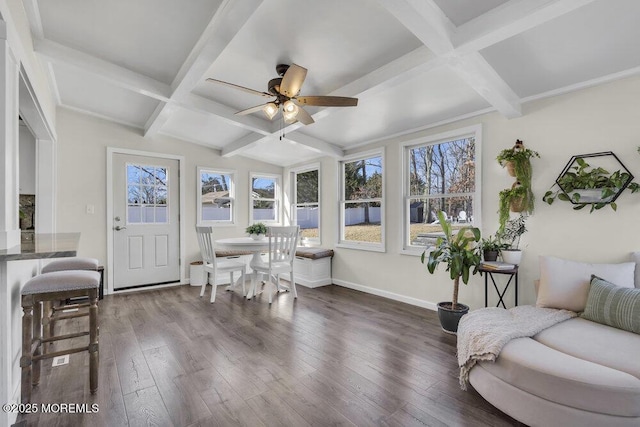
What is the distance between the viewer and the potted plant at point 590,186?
2.40 metres

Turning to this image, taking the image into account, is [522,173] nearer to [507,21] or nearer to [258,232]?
[507,21]

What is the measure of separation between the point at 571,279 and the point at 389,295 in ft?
7.19

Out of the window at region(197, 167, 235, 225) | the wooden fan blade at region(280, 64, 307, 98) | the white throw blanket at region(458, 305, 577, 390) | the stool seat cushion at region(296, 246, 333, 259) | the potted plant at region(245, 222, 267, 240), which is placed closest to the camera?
the white throw blanket at region(458, 305, 577, 390)

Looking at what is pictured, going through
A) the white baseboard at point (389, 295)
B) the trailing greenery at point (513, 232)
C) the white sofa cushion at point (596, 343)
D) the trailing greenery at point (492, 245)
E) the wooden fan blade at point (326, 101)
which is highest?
the wooden fan blade at point (326, 101)

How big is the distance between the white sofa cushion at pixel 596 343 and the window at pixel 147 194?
5085mm

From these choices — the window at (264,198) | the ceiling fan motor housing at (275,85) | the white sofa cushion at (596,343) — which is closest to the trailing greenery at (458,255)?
the white sofa cushion at (596,343)

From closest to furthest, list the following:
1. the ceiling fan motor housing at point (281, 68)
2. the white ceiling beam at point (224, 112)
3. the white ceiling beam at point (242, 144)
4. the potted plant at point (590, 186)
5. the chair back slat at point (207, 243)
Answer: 1. the potted plant at point (590, 186)
2. the ceiling fan motor housing at point (281, 68)
3. the white ceiling beam at point (224, 112)
4. the chair back slat at point (207, 243)
5. the white ceiling beam at point (242, 144)

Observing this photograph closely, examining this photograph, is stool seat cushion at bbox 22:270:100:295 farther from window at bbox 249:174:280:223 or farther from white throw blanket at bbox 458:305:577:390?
window at bbox 249:174:280:223

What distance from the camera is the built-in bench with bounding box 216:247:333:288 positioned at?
4883mm

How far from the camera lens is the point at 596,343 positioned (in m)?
1.78

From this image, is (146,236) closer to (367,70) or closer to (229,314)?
(229,314)

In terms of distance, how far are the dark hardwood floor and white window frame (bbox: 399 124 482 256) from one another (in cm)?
91

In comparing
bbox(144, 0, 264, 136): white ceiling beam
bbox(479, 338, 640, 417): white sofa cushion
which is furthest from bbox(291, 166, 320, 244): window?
bbox(479, 338, 640, 417): white sofa cushion

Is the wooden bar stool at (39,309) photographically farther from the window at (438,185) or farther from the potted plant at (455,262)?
the window at (438,185)
